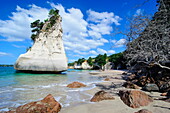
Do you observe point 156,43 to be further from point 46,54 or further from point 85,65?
point 85,65

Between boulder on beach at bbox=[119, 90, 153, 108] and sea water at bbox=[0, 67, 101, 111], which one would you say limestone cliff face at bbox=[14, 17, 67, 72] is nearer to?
sea water at bbox=[0, 67, 101, 111]

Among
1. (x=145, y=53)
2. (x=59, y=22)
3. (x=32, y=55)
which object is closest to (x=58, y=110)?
(x=145, y=53)

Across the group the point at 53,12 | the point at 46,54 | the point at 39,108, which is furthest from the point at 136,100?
the point at 53,12

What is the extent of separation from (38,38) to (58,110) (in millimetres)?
23262

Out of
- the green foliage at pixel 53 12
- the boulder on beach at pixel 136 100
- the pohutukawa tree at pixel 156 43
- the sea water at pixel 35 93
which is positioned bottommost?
the sea water at pixel 35 93

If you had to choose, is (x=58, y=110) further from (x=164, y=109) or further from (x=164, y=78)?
(x=164, y=78)

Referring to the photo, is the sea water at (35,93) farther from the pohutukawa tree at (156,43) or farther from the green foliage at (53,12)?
the green foliage at (53,12)

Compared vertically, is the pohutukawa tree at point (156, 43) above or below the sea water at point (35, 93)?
above

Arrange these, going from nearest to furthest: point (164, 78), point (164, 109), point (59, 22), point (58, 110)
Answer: point (164, 109), point (58, 110), point (164, 78), point (59, 22)

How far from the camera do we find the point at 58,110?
11.1 ft

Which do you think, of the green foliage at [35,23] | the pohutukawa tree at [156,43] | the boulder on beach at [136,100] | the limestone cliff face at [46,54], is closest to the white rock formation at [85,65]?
the limestone cliff face at [46,54]

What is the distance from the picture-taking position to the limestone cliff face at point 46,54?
66.8 feet

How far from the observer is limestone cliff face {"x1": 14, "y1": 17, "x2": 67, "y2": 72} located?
20.4 meters

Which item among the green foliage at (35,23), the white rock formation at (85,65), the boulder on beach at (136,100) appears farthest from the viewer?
the white rock formation at (85,65)
